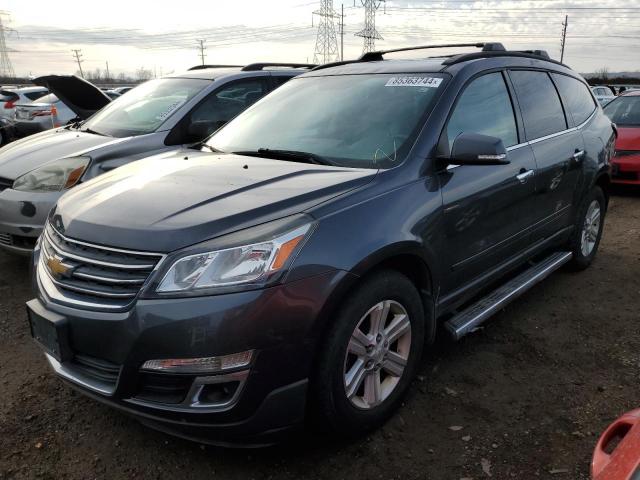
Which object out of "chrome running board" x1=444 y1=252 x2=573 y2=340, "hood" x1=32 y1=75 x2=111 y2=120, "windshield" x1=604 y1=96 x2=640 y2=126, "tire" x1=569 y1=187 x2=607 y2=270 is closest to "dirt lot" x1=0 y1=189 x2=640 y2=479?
"chrome running board" x1=444 y1=252 x2=573 y2=340

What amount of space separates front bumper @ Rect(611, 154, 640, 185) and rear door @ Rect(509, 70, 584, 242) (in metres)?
4.66

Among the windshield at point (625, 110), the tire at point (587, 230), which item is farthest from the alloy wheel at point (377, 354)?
the windshield at point (625, 110)

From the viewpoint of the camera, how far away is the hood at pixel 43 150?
4.70 m

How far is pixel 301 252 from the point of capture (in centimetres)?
219

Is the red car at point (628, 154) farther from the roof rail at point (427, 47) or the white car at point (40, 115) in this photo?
the white car at point (40, 115)

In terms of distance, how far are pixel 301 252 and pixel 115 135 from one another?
143 inches

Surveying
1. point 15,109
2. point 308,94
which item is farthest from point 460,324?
point 15,109

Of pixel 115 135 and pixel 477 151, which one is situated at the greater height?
pixel 477 151

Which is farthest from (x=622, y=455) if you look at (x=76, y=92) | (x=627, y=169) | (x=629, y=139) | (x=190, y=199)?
(x=629, y=139)

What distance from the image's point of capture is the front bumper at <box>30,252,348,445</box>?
2.06 meters

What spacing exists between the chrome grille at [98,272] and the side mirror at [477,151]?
158 cm

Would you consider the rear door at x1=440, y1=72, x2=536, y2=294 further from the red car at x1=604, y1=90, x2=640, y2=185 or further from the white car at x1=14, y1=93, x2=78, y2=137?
the white car at x1=14, y1=93, x2=78, y2=137

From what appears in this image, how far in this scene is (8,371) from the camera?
3.27 meters

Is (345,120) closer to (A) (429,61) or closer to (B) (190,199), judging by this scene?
(A) (429,61)
